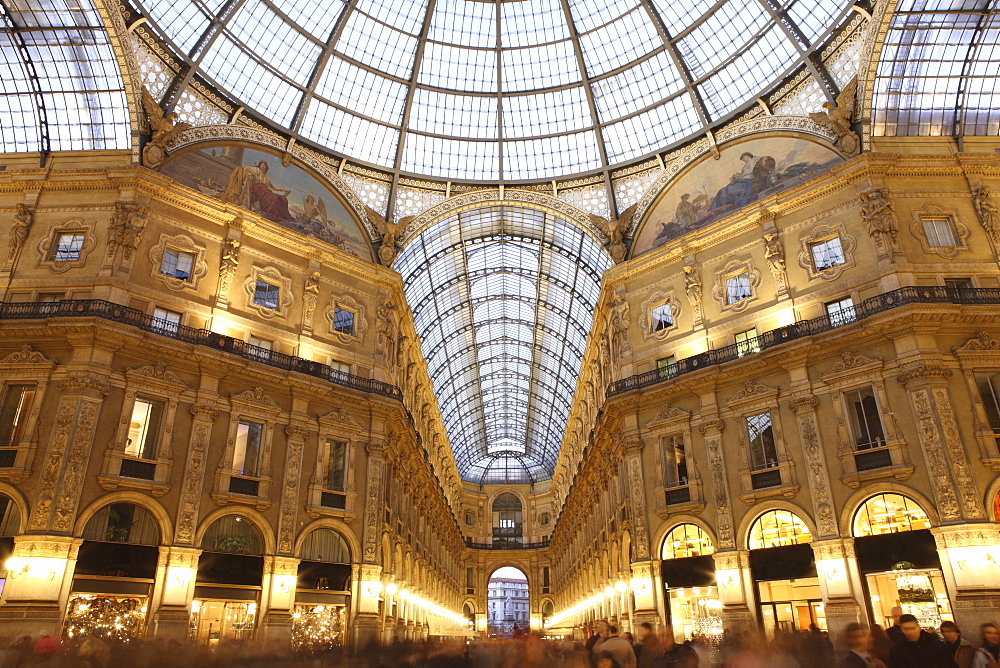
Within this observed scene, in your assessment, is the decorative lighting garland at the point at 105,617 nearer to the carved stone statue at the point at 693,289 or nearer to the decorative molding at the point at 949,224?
the carved stone statue at the point at 693,289

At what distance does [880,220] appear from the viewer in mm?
28141

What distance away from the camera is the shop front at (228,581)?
25.7 m

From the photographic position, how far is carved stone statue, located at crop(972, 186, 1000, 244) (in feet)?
91.8

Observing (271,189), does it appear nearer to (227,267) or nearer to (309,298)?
(227,267)

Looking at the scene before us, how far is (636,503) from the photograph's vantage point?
3130cm

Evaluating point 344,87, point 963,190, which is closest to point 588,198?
point 344,87

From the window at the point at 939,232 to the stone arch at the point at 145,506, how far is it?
33888 mm

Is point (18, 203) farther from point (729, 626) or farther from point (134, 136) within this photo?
point (729, 626)

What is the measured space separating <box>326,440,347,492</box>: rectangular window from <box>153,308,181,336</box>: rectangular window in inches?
339

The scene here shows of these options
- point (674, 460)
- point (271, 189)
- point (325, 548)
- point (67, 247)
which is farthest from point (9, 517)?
point (674, 460)

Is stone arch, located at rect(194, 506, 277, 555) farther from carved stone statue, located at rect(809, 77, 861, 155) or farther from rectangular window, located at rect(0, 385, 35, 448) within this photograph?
carved stone statue, located at rect(809, 77, 861, 155)

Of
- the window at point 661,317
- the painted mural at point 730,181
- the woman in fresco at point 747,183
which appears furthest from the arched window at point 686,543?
the woman in fresco at point 747,183

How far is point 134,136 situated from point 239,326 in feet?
33.6

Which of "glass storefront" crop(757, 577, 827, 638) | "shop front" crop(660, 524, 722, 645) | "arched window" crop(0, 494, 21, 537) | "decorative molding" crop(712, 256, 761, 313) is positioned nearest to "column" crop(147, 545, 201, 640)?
"arched window" crop(0, 494, 21, 537)
